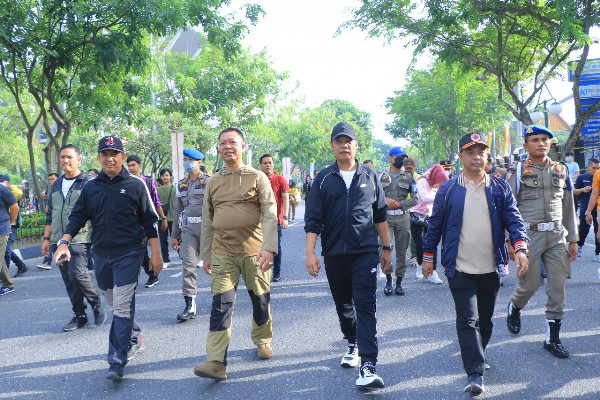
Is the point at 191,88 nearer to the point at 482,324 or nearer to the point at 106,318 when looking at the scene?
the point at 106,318

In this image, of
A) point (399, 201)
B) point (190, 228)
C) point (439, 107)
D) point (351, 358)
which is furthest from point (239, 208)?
point (439, 107)

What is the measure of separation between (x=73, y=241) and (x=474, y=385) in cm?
471

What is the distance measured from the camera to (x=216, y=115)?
98.5ft

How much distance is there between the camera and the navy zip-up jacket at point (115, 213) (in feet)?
17.0

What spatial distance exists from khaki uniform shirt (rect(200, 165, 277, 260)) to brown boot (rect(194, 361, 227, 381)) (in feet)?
3.00

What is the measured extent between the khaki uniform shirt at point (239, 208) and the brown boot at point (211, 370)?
91cm

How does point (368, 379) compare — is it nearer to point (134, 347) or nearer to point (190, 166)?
point (134, 347)

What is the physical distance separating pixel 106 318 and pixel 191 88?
73.4 ft

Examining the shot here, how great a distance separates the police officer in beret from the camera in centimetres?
716

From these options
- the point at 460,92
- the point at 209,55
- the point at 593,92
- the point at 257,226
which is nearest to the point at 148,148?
the point at 209,55

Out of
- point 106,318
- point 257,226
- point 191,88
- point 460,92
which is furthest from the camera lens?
point 191,88

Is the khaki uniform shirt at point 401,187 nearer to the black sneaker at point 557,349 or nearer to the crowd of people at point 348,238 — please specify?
the crowd of people at point 348,238

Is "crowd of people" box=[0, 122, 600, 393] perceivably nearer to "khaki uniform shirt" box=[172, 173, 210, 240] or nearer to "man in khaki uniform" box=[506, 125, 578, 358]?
"man in khaki uniform" box=[506, 125, 578, 358]

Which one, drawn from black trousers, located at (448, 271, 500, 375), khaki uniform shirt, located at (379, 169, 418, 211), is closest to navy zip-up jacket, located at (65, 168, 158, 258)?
black trousers, located at (448, 271, 500, 375)
